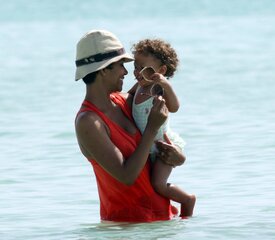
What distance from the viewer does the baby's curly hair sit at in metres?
6.80

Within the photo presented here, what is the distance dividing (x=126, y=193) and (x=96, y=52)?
31.6 inches

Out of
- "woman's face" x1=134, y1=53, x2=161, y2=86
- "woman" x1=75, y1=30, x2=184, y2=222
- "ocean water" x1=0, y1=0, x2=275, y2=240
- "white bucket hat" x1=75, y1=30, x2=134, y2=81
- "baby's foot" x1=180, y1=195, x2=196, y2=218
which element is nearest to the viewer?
"woman" x1=75, y1=30, x2=184, y2=222

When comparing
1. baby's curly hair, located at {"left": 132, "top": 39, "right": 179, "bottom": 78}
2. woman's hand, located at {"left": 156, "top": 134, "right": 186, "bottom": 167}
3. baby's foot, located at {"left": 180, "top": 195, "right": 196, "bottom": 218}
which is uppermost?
baby's curly hair, located at {"left": 132, "top": 39, "right": 179, "bottom": 78}

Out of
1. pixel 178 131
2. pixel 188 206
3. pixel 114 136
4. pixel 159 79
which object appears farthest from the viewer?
pixel 178 131

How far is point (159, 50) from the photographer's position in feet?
22.3

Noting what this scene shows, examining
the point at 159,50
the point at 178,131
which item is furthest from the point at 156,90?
the point at 178,131

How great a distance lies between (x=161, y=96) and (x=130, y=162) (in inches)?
15.8

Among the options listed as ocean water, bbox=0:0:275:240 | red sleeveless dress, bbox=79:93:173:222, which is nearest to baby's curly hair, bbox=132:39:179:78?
red sleeveless dress, bbox=79:93:173:222

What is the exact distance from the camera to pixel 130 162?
659cm

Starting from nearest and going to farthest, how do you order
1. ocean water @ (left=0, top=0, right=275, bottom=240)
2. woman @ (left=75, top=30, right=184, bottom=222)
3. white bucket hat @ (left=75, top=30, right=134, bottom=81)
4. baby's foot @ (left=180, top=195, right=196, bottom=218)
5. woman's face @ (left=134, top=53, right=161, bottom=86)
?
woman @ (left=75, top=30, right=184, bottom=222)
white bucket hat @ (left=75, top=30, right=134, bottom=81)
woman's face @ (left=134, top=53, right=161, bottom=86)
baby's foot @ (left=180, top=195, right=196, bottom=218)
ocean water @ (left=0, top=0, right=275, bottom=240)

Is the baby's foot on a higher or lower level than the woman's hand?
lower

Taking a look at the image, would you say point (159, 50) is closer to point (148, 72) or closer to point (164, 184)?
point (148, 72)

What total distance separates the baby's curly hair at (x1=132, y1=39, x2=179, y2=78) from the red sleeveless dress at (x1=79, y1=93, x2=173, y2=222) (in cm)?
33

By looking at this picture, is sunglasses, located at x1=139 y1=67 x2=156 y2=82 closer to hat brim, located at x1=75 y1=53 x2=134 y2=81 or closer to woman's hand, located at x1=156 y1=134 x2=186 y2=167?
hat brim, located at x1=75 y1=53 x2=134 y2=81
